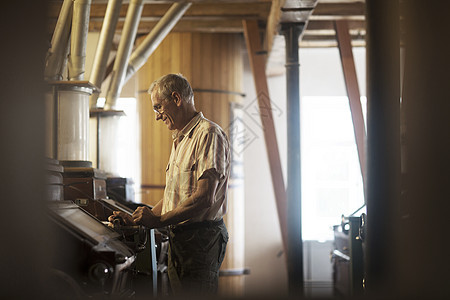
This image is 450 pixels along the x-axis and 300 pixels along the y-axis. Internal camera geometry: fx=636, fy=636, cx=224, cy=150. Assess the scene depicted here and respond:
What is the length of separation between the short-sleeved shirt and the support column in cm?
125

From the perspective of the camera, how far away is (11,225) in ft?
4.12

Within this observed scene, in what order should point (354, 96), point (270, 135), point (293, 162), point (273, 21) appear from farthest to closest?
point (270, 135) → point (354, 96) → point (273, 21) → point (293, 162)

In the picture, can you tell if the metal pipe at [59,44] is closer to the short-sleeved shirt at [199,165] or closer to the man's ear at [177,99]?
the man's ear at [177,99]

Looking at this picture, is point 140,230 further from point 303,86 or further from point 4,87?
point 303,86

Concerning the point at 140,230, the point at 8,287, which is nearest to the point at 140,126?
the point at 140,230

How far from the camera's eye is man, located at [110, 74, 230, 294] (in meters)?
3.11

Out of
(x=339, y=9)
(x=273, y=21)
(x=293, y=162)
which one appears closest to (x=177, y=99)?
(x=293, y=162)

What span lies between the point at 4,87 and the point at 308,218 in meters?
9.96

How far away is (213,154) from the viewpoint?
125 inches

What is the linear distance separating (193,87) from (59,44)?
4538 mm

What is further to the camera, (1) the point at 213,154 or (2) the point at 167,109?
(2) the point at 167,109

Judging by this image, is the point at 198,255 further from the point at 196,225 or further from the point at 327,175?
the point at 327,175

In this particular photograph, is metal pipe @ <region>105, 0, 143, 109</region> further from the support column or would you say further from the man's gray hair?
the support column

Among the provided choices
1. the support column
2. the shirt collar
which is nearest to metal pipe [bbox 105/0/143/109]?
the shirt collar
